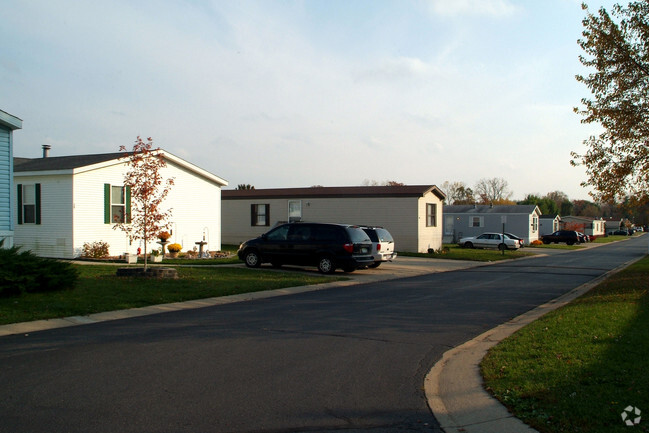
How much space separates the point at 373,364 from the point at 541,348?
2.28 metres

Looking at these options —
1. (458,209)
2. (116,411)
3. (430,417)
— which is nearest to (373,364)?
(430,417)

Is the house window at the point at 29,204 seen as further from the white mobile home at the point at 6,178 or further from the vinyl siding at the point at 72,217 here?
the white mobile home at the point at 6,178

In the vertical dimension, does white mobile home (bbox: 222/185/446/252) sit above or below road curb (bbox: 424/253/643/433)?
above

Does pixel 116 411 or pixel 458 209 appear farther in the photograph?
pixel 458 209

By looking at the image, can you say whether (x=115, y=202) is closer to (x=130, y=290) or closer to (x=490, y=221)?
(x=130, y=290)

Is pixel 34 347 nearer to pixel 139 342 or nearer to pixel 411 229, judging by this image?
pixel 139 342

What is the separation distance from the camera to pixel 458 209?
60.2 metres

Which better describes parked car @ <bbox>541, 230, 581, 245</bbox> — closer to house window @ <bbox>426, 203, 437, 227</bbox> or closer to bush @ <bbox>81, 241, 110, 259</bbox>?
house window @ <bbox>426, 203, 437, 227</bbox>

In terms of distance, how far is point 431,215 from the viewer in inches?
1345

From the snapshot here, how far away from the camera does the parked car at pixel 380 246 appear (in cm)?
2050

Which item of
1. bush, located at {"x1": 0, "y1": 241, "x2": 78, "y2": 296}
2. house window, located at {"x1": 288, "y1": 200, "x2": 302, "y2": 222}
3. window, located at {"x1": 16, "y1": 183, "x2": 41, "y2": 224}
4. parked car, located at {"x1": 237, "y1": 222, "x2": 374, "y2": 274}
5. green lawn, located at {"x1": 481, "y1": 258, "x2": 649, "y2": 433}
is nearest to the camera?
green lawn, located at {"x1": 481, "y1": 258, "x2": 649, "y2": 433}

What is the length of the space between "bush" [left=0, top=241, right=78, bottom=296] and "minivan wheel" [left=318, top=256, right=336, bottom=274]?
8578 mm

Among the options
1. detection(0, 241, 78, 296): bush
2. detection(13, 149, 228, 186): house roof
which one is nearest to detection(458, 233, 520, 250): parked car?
detection(13, 149, 228, 186): house roof

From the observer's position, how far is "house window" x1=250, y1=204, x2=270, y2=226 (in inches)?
1406
